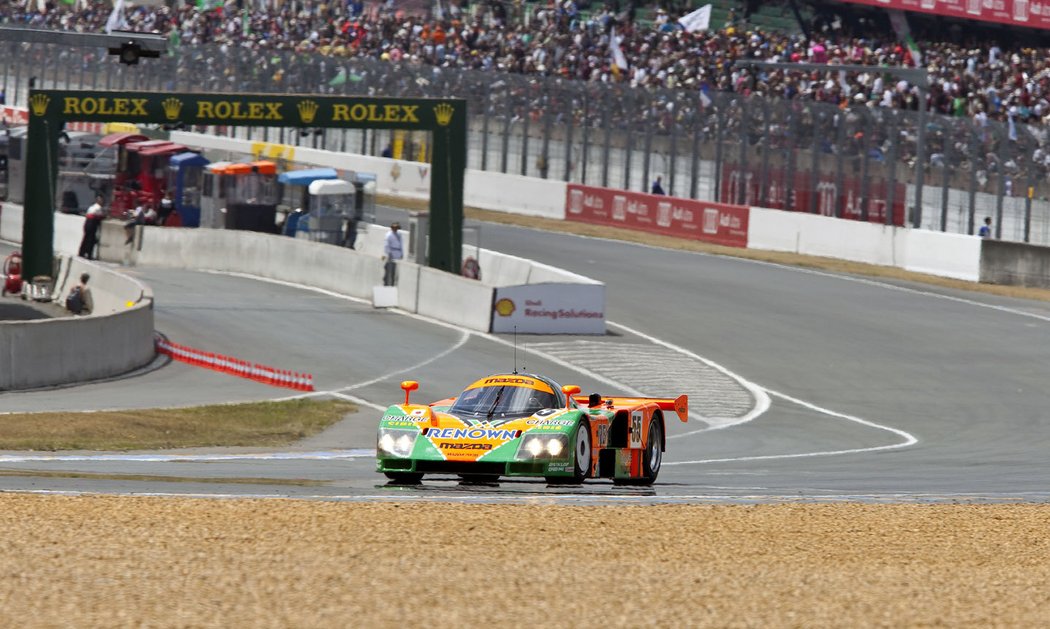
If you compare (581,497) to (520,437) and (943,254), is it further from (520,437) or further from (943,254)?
(943,254)

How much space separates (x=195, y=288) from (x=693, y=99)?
15.1 metres

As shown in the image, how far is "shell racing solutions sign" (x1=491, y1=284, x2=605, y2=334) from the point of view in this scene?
33688 millimetres

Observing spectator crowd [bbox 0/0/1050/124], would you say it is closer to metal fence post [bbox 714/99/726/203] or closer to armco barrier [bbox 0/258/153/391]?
metal fence post [bbox 714/99/726/203]

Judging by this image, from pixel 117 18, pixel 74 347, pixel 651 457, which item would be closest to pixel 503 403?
pixel 651 457

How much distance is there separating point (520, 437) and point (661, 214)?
35.9 m

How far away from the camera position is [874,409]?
27.2m

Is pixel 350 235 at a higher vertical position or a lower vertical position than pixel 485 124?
lower

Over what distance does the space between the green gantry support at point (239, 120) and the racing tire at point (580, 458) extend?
68.4 ft

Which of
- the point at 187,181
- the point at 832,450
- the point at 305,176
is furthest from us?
the point at 187,181

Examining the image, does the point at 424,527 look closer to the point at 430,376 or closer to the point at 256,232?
the point at 430,376

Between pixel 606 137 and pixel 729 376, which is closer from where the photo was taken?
pixel 729 376

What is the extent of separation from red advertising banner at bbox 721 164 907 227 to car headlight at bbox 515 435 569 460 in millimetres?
28994

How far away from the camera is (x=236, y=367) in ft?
94.5

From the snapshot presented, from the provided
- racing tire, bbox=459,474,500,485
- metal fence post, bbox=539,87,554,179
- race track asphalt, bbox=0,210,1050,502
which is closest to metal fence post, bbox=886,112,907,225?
race track asphalt, bbox=0,210,1050,502
